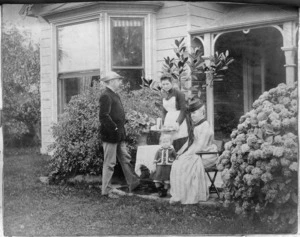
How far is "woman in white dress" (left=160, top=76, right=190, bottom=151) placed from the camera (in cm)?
469

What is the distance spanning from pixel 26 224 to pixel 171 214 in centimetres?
166

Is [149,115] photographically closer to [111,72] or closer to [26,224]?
[111,72]

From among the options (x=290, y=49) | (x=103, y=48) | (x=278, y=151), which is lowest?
(x=278, y=151)

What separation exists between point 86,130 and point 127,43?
1.19 metres

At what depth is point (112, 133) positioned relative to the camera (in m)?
4.71

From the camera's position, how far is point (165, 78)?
15.5ft

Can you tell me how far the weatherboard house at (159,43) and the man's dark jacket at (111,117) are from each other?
361mm

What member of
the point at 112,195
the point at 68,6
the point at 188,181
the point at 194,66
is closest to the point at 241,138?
the point at 188,181

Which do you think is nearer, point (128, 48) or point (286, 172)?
point (286, 172)

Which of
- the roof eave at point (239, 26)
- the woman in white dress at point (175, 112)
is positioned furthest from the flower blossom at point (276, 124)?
the roof eave at point (239, 26)

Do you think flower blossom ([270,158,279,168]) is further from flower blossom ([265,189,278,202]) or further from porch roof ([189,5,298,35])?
porch roof ([189,5,298,35])

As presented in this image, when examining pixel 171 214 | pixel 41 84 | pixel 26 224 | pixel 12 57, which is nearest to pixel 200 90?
pixel 171 214

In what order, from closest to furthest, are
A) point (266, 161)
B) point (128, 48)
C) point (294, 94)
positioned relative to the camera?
point (266, 161) → point (294, 94) → point (128, 48)

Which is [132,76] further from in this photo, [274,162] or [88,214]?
[274,162]
